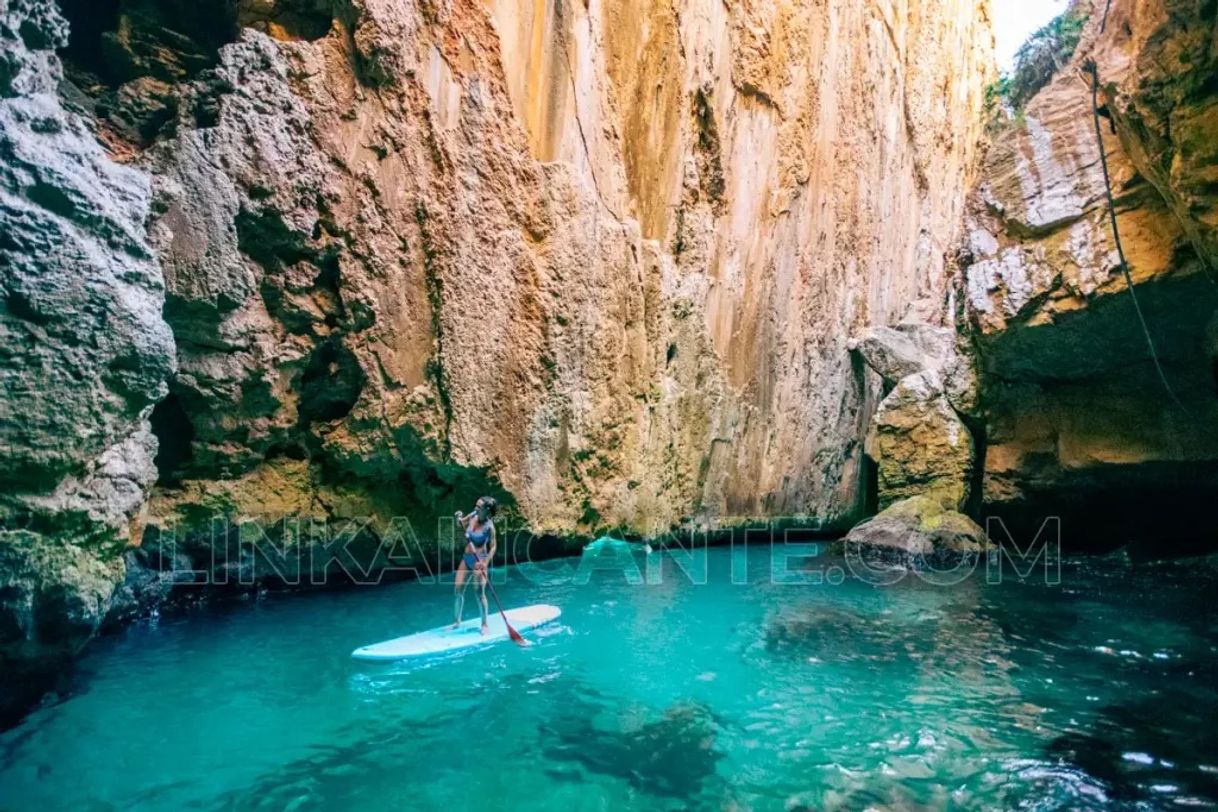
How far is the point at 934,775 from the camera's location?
510cm

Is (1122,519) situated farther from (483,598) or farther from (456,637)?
(456,637)

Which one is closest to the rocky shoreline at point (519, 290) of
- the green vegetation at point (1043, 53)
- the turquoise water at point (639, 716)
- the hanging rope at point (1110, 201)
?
the hanging rope at point (1110, 201)

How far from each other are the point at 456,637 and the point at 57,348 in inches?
194

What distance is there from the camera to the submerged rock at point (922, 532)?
15289 millimetres

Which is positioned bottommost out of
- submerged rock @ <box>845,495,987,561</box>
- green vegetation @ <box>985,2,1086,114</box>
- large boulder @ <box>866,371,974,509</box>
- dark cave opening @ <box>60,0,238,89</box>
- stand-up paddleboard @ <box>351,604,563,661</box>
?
stand-up paddleboard @ <box>351,604,563,661</box>

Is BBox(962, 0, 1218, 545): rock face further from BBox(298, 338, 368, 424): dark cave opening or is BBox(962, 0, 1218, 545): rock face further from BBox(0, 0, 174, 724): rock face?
BBox(298, 338, 368, 424): dark cave opening

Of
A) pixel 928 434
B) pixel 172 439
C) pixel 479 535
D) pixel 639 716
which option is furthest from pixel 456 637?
pixel 928 434

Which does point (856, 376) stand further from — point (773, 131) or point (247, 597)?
point (247, 597)

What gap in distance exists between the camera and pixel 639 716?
6184 millimetres

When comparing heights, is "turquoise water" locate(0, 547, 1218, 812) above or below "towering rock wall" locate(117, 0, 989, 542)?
below

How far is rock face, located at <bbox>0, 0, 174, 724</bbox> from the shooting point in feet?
Result: 14.9

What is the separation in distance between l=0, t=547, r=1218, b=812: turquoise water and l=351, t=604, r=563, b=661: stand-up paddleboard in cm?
20

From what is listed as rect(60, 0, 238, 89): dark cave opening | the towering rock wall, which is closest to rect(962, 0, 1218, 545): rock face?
the towering rock wall

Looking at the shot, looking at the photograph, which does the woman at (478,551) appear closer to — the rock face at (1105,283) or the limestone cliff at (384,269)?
the limestone cliff at (384,269)
